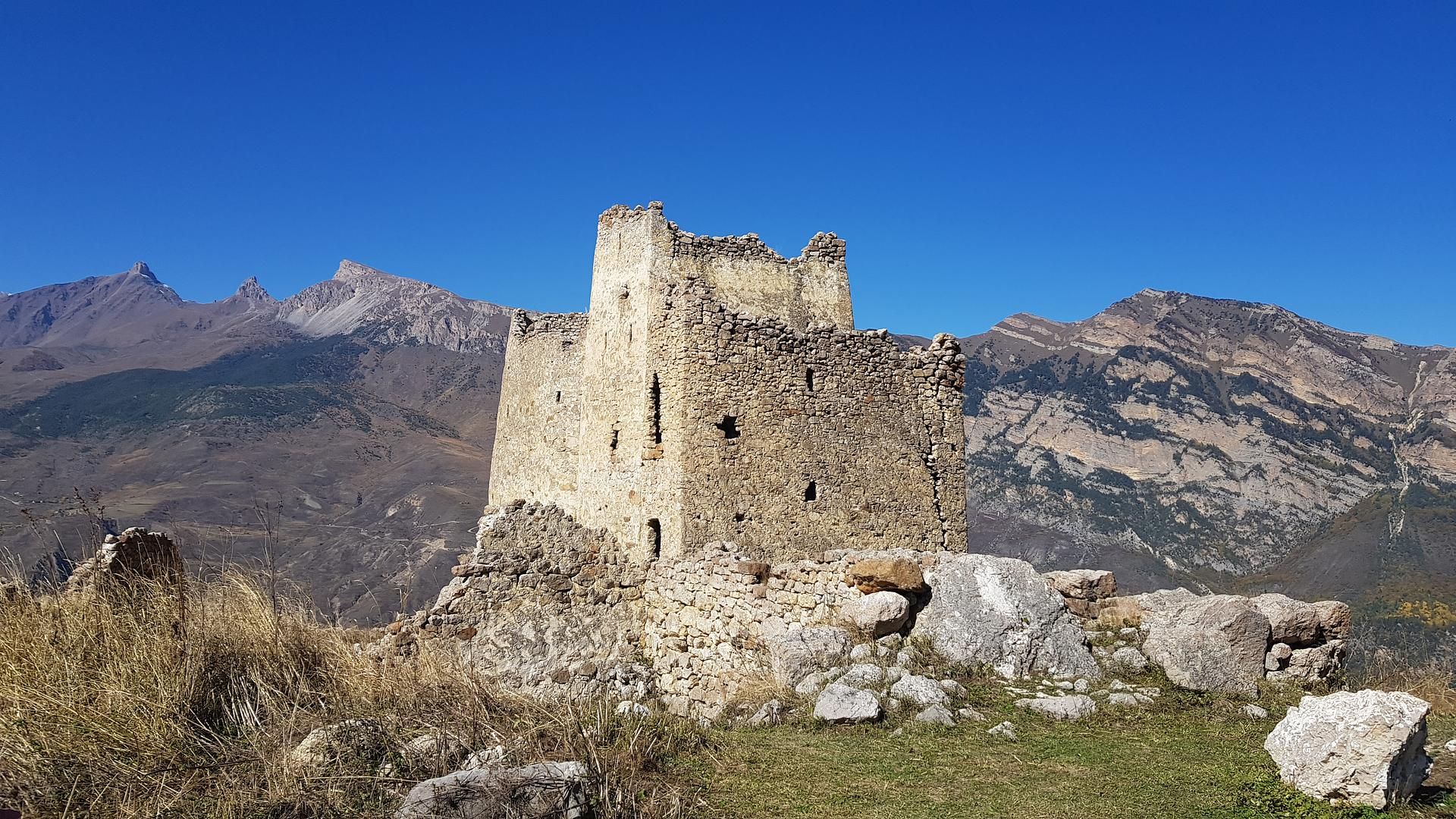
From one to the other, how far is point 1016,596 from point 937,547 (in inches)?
154

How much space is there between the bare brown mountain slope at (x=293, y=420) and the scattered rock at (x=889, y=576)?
29.1 metres

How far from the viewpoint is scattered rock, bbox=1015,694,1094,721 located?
889 centimetres

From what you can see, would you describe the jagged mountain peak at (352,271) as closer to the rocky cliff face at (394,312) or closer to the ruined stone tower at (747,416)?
the rocky cliff face at (394,312)

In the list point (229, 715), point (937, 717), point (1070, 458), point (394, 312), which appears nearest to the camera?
point (229, 715)

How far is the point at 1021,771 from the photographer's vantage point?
24.3 feet

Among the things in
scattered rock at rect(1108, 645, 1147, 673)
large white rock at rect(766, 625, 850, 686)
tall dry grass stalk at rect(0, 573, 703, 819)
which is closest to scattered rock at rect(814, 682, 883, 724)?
large white rock at rect(766, 625, 850, 686)

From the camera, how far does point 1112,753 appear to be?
7.85 meters

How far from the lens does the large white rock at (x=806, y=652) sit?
10.5 m

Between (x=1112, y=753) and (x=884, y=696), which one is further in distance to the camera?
(x=884, y=696)

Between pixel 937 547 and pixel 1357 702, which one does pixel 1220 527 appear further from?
pixel 1357 702

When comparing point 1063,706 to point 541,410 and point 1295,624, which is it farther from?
point 541,410

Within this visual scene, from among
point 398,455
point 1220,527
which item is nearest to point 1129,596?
point 1220,527

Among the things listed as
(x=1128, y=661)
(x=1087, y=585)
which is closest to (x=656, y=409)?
(x=1087, y=585)

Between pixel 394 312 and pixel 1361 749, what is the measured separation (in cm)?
13306
